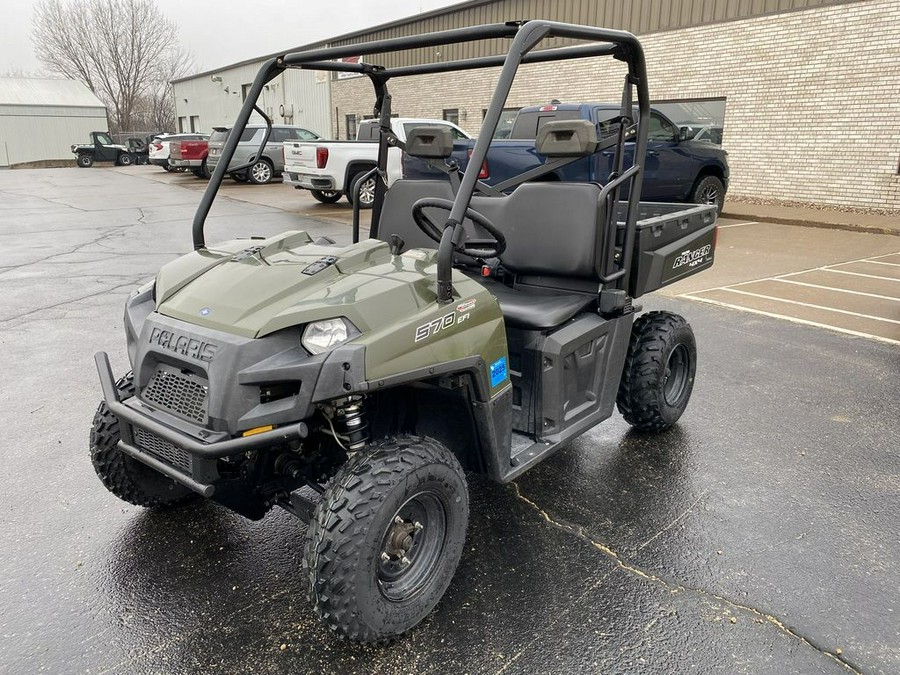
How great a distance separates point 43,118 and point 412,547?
4643cm

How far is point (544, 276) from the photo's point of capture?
11.3 feet

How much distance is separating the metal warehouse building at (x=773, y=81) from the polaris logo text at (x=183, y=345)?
1039cm

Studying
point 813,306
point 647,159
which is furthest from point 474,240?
point 647,159

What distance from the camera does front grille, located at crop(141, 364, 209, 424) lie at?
219 centimetres

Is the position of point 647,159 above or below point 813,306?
above

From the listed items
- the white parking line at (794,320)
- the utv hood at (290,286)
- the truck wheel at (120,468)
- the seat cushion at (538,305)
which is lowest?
the white parking line at (794,320)

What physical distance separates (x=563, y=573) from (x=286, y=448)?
1153 millimetres

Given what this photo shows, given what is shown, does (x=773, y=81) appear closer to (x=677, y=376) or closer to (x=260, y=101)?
(x=677, y=376)

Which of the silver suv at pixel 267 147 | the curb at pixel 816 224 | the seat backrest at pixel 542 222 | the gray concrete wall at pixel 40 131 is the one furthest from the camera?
the gray concrete wall at pixel 40 131

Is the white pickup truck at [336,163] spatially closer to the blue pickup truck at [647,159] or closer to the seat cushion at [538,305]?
the blue pickup truck at [647,159]

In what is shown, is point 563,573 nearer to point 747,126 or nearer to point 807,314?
point 807,314

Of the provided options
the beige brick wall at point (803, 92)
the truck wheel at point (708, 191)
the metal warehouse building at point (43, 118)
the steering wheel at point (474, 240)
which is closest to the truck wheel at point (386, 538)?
the steering wheel at point (474, 240)

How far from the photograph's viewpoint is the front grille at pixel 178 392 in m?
2.19

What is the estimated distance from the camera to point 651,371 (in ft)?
12.1
